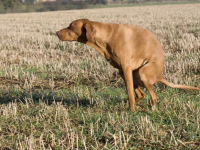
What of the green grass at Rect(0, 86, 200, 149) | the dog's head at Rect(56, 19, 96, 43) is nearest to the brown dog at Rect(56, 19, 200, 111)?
the dog's head at Rect(56, 19, 96, 43)

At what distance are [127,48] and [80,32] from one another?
836 millimetres

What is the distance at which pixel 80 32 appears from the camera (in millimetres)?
4816

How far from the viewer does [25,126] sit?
13.5ft

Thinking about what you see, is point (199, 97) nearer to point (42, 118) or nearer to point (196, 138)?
point (196, 138)

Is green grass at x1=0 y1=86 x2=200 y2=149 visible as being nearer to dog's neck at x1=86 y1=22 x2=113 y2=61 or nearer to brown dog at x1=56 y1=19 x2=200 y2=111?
brown dog at x1=56 y1=19 x2=200 y2=111

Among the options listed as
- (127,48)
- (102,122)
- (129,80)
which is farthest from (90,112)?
(127,48)

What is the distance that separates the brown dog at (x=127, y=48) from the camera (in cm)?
459

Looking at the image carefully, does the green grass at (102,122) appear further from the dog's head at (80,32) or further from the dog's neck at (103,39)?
the dog's head at (80,32)

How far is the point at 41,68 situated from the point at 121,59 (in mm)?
3622

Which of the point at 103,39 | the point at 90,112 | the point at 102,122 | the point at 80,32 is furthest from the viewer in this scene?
the point at 80,32

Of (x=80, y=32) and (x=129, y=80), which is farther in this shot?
(x=80, y=32)

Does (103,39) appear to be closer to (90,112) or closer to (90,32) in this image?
(90,32)

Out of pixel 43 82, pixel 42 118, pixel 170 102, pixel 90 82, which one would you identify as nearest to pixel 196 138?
pixel 170 102

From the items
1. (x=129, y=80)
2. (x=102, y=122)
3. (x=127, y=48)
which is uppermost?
(x=127, y=48)
